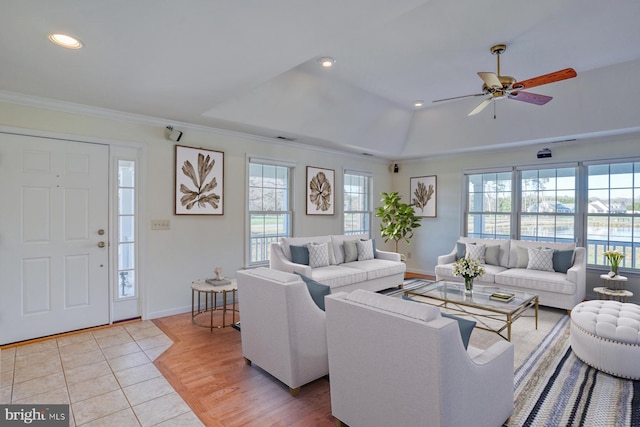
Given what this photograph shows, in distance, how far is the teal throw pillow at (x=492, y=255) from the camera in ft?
17.4

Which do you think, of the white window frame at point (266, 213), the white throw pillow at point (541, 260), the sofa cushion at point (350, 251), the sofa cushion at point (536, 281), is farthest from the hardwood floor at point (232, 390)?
the white throw pillow at point (541, 260)

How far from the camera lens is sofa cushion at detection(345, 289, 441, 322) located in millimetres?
1586

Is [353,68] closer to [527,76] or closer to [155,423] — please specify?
[527,76]

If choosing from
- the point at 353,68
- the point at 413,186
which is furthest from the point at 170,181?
the point at 413,186

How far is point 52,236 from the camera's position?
3.52m

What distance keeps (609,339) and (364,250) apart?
331 cm

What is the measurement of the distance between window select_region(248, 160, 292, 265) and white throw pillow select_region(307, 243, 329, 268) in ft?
2.86

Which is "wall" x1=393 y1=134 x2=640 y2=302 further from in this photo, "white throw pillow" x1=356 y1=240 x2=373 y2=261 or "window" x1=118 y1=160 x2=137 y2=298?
"window" x1=118 y1=160 x2=137 y2=298

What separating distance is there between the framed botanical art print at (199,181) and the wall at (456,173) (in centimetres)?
432

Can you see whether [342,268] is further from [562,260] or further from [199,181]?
[562,260]

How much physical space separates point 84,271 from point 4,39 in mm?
2409

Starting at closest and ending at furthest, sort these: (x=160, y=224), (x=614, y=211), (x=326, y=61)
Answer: (x=326, y=61) < (x=160, y=224) < (x=614, y=211)

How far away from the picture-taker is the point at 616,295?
13.8 ft

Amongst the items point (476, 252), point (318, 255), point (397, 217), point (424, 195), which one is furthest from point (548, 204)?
point (318, 255)
